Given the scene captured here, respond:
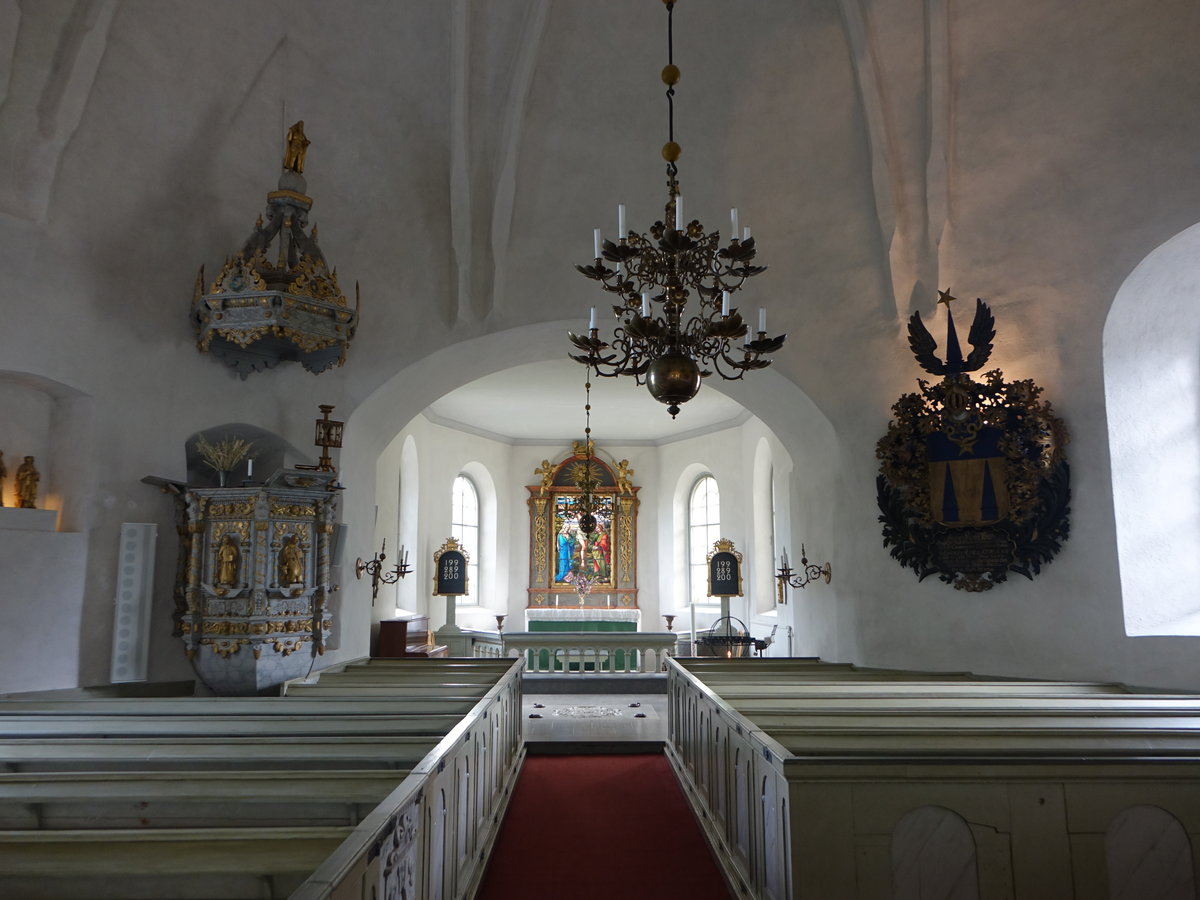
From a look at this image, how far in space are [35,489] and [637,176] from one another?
5.74m

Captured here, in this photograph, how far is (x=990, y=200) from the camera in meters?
7.35

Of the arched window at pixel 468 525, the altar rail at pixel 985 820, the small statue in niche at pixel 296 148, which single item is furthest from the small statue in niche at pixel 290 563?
the arched window at pixel 468 525

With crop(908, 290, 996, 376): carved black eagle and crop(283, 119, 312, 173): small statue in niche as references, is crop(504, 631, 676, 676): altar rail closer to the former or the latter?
crop(908, 290, 996, 376): carved black eagle

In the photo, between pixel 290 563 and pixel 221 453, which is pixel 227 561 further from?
pixel 221 453

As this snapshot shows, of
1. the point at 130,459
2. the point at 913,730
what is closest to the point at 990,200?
the point at 913,730

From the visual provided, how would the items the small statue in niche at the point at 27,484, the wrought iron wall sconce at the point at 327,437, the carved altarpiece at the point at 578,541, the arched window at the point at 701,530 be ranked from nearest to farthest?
the small statue in niche at the point at 27,484
the wrought iron wall sconce at the point at 327,437
the arched window at the point at 701,530
the carved altarpiece at the point at 578,541

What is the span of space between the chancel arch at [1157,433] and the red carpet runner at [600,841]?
3.85 m

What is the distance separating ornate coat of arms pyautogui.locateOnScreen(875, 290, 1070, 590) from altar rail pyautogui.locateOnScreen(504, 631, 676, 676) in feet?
18.3

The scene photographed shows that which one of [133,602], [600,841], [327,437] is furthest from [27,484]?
[600,841]

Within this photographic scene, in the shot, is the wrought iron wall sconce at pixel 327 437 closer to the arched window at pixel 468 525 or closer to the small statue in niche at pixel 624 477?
the arched window at pixel 468 525

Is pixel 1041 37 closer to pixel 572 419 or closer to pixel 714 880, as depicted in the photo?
pixel 714 880

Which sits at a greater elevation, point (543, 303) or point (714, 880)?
point (543, 303)

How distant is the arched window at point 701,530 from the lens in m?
Answer: 16.4

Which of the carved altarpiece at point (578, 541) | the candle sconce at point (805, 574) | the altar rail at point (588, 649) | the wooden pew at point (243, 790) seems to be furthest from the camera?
the carved altarpiece at point (578, 541)
